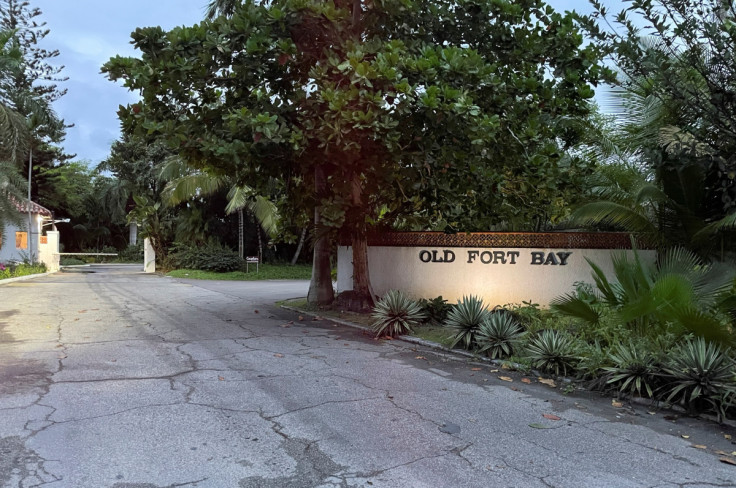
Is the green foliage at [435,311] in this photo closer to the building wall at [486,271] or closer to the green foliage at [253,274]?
the building wall at [486,271]

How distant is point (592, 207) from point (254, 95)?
22.5 ft

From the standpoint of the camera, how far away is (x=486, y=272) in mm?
12297

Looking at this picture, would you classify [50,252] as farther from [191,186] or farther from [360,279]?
[360,279]

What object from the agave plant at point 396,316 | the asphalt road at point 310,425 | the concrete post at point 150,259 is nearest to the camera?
the asphalt road at point 310,425

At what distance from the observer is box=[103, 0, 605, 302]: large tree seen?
330 inches

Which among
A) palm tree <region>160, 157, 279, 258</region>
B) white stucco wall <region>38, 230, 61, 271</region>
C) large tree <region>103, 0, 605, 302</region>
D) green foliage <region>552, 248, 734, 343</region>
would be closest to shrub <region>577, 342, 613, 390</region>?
green foliage <region>552, 248, 734, 343</region>

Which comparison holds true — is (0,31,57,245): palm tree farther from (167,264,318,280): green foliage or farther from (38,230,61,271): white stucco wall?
(38,230,61,271): white stucco wall

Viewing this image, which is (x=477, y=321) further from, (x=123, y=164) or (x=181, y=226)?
(x=123, y=164)

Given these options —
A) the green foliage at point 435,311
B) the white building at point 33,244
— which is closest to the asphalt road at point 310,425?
the green foliage at point 435,311

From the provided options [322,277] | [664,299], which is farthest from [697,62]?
[322,277]

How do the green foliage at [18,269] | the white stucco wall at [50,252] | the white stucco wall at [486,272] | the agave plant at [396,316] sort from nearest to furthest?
the agave plant at [396,316] → the white stucco wall at [486,272] → the green foliage at [18,269] → the white stucco wall at [50,252]

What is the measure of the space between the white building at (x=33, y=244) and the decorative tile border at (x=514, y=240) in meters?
22.3

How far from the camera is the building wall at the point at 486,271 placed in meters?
11.4

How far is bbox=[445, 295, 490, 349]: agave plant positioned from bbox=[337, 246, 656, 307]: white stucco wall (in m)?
3.70
